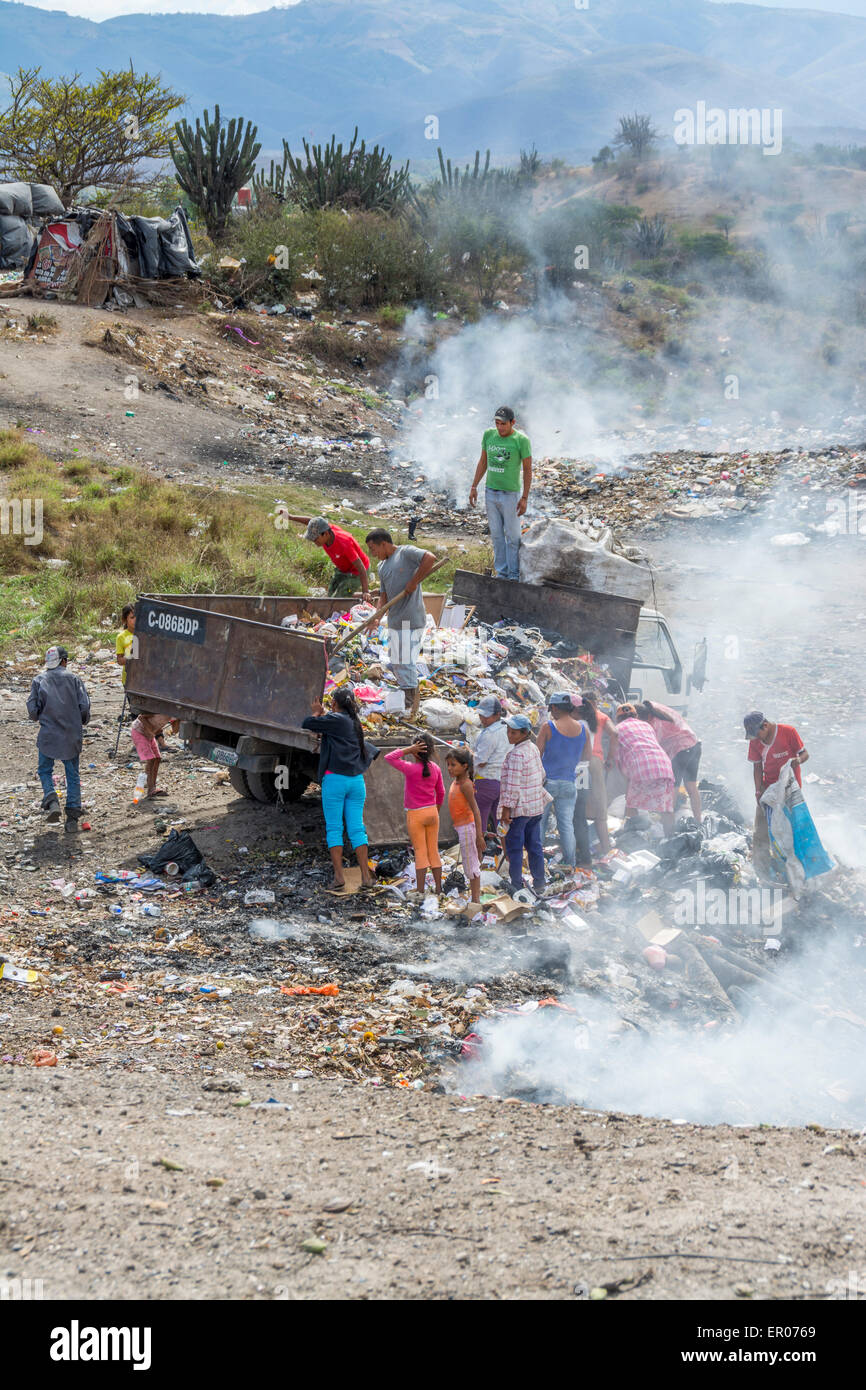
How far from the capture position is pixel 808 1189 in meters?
3.66

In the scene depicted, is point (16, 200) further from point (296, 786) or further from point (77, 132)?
point (296, 786)

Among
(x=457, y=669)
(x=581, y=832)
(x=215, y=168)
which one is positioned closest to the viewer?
(x=581, y=832)

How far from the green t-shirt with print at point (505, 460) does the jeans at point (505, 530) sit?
0.26 ft

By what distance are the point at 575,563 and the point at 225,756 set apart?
3956mm

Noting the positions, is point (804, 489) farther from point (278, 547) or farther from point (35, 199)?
point (35, 199)

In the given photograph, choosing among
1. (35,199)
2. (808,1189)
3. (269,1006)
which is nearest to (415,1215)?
(808,1189)

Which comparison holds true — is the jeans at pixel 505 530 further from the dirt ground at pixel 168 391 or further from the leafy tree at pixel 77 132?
the leafy tree at pixel 77 132

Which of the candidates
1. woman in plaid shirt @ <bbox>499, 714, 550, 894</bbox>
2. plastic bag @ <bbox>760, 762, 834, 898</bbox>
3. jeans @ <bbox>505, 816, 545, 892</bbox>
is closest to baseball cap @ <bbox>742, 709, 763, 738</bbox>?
plastic bag @ <bbox>760, 762, 834, 898</bbox>

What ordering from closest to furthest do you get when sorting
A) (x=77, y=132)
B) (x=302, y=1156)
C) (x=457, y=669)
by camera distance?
(x=302, y=1156)
(x=457, y=669)
(x=77, y=132)

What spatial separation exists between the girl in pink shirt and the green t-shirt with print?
371cm

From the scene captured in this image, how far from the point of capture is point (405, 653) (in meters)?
7.55

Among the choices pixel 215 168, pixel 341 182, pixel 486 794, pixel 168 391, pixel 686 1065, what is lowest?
pixel 686 1065

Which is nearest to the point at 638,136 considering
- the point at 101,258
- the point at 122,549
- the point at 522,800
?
the point at 101,258

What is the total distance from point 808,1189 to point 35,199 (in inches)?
1095
